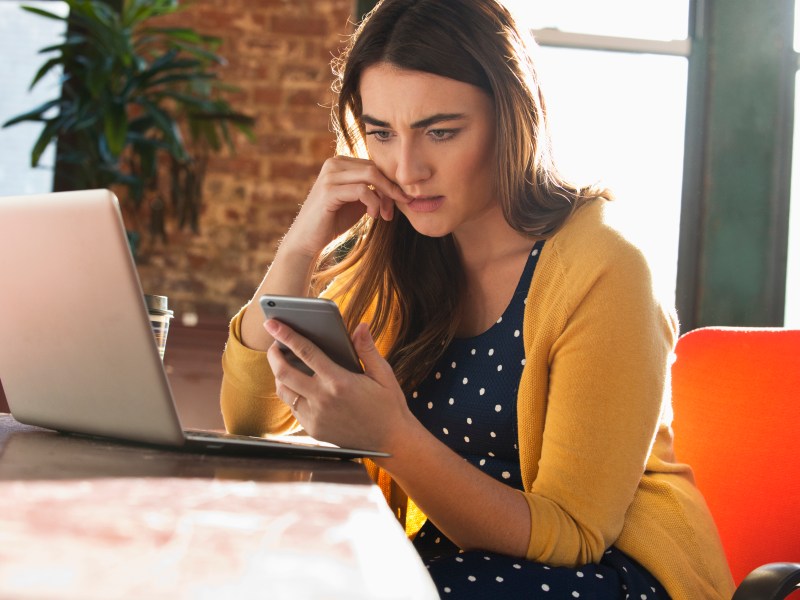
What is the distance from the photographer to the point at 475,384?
142 cm

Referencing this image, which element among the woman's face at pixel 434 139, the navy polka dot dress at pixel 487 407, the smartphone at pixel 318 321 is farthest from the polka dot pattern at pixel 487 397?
the smartphone at pixel 318 321

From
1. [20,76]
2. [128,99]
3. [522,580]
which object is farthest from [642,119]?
[522,580]

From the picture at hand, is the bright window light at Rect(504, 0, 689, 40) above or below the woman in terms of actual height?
above

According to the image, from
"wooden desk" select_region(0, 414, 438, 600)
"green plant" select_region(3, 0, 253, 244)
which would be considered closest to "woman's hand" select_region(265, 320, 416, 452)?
"wooden desk" select_region(0, 414, 438, 600)

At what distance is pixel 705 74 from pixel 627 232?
198cm

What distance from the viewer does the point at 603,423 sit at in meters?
1.18

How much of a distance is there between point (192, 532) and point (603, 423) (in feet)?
2.44

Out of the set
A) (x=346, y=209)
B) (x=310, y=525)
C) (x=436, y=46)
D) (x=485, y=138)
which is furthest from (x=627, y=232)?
(x=310, y=525)

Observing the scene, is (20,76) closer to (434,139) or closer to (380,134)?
(380,134)

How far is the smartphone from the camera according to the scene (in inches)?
38.6

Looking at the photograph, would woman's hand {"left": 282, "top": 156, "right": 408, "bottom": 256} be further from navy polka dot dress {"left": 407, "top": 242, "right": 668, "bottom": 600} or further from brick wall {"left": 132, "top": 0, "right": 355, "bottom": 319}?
brick wall {"left": 132, "top": 0, "right": 355, "bottom": 319}

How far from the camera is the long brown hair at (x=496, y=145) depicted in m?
1.42

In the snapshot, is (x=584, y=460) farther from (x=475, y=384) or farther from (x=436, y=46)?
(x=436, y=46)

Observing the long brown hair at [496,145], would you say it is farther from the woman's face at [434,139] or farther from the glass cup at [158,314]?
the glass cup at [158,314]
